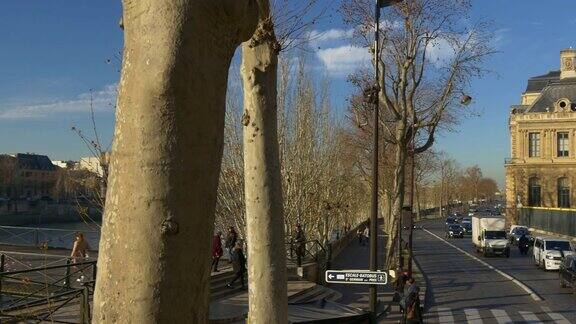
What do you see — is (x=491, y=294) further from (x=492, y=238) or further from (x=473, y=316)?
(x=492, y=238)

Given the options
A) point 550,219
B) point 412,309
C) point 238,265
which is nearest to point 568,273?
point 412,309

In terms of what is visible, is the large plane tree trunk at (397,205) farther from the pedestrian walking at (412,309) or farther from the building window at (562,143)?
the building window at (562,143)

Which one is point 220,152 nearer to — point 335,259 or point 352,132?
point 335,259

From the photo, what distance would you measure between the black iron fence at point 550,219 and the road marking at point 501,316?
124 ft

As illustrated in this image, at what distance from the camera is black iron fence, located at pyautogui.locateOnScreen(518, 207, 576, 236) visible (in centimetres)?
5306

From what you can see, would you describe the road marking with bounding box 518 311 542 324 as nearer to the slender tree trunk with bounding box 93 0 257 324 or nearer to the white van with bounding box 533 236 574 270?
the white van with bounding box 533 236 574 270

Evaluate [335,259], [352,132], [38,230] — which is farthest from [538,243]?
[38,230]

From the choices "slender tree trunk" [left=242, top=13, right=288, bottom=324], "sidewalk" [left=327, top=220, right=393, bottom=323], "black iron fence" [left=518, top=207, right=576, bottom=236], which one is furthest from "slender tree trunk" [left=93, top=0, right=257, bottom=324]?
"black iron fence" [left=518, top=207, right=576, bottom=236]

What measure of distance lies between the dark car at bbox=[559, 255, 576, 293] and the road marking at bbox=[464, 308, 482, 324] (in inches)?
222

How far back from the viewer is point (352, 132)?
45906 millimetres

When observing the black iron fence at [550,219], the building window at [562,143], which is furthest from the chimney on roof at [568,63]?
the black iron fence at [550,219]

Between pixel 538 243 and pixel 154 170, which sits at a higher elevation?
pixel 154 170

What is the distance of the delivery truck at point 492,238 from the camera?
37.6 meters

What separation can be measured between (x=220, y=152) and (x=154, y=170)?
41cm
